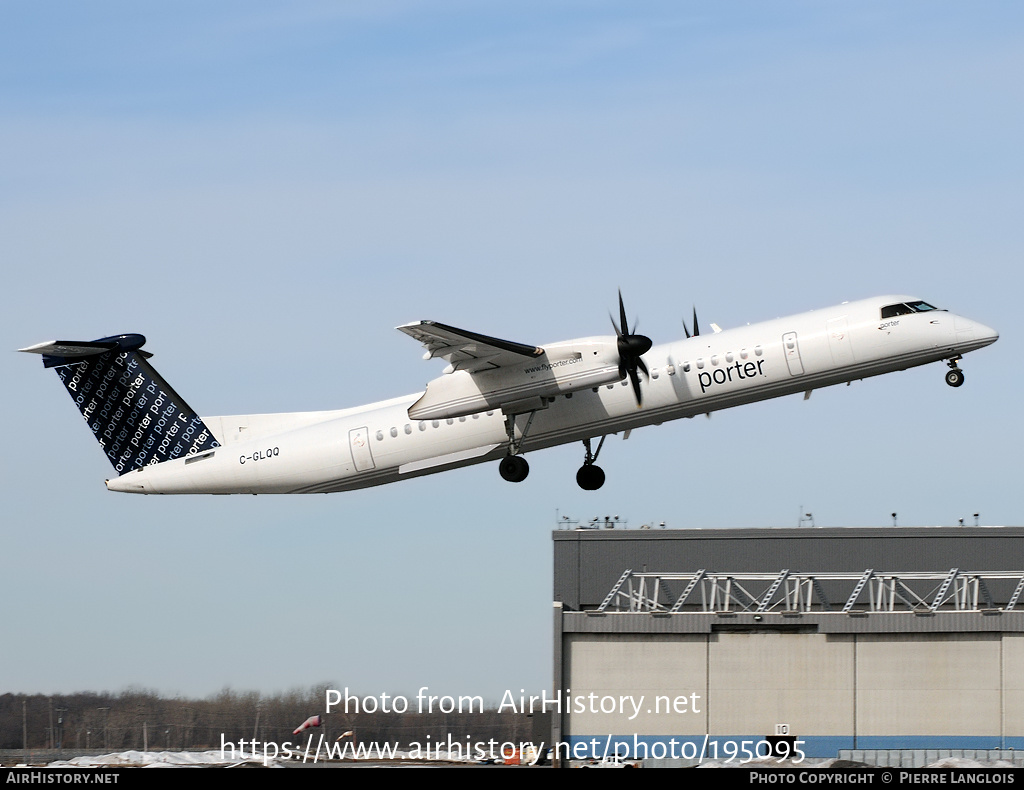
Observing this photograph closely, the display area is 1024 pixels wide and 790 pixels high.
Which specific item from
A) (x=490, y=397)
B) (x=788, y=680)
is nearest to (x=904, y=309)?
(x=490, y=397)

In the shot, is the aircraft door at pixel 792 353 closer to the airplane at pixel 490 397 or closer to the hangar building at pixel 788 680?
the airplane at pixel 490 397

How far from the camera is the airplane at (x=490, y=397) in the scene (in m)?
29.5

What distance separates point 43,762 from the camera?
38.7 metres

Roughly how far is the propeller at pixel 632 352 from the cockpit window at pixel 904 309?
17.6ft

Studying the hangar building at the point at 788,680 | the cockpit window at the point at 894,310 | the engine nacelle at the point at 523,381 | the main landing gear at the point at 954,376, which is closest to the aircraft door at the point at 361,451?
the engine nacelle at the point at 523,381

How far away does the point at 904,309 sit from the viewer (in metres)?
29.6

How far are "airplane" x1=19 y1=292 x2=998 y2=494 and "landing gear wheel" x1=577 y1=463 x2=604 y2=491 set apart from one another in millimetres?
35

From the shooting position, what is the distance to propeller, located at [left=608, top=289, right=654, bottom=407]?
29.5 metres

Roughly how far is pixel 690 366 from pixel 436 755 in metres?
16.4

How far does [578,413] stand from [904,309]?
783cm

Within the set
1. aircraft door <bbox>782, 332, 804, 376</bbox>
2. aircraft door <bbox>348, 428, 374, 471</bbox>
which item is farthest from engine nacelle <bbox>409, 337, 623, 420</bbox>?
aircraft door <bbox>782, 332, 804, 376</bbox>
